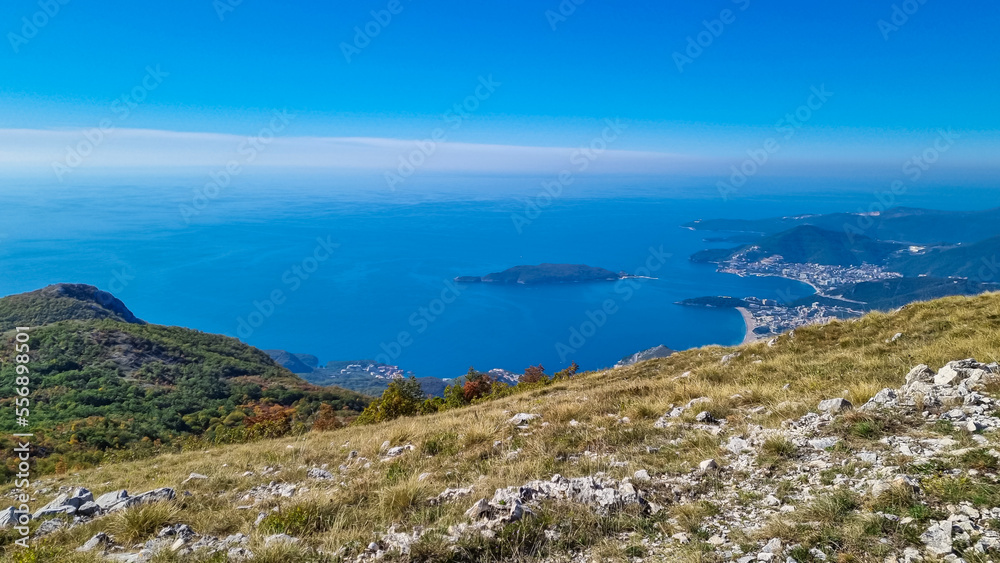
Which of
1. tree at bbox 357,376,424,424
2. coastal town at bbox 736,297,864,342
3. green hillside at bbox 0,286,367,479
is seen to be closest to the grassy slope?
tree at bbox 357,376,424,424

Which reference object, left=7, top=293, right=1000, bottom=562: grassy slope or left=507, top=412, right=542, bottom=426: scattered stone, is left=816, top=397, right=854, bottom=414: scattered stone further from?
left=507, top=412, right=542, bottom=426: scattered stone

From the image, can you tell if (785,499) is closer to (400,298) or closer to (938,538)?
(938,538)

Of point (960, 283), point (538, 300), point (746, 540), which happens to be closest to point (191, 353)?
point (746, 540)

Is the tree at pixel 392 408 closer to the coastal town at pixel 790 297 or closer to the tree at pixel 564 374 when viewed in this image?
the tree at pixel 564 374

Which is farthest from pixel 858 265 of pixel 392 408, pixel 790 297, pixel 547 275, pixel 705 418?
pixel 705 418

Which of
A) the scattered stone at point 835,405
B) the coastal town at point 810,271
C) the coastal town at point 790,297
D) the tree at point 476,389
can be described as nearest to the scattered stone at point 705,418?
the scattered stone at point 835,405

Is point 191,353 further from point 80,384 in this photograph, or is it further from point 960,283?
point 960,283
